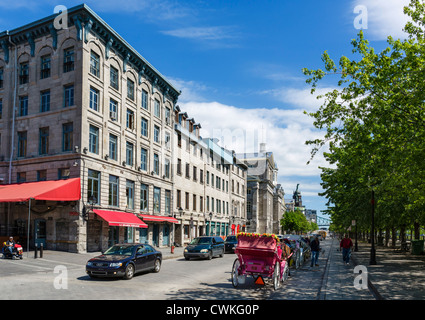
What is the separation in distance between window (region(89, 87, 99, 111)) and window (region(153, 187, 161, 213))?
1202 centimetres

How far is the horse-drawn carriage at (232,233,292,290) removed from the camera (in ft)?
46.5

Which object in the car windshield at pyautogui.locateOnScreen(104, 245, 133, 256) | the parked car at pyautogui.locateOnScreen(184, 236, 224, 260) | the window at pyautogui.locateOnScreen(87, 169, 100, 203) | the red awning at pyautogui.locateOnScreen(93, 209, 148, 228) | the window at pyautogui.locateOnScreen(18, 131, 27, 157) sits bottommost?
the parked car at pyautogui.locateOnScreen(184, 236, 224, 260)

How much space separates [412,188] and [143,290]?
38.6 feet

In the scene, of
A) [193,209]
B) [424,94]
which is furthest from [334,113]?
[193,209]

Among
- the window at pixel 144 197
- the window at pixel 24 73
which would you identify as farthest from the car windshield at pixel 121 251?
the window at pixel 24 73

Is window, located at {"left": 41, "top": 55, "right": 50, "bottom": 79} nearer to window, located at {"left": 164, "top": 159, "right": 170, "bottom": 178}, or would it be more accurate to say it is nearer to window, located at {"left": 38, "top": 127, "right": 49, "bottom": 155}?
window, located at {"left": 38, "top": 127, "right": 49, "bottom": 155}

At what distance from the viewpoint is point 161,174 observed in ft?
139

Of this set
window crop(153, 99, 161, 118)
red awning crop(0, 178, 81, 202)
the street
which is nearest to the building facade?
red awning crop(0, 178, 81, 202)

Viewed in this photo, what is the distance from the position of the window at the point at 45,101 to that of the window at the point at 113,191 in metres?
7.13

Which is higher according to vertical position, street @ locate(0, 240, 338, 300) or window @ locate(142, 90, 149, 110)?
window @ locate(142, 90, 149, 110)

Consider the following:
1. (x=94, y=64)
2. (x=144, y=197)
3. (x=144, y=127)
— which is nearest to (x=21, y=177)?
(x=94, y=64)

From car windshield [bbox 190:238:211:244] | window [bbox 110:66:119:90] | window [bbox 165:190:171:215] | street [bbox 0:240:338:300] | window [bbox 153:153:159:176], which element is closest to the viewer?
street [bbox 0:240:338:300]

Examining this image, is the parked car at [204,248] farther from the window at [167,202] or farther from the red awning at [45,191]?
the window at [167,202]

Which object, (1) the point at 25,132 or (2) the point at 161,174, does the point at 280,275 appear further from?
(2) the point at 161,174
